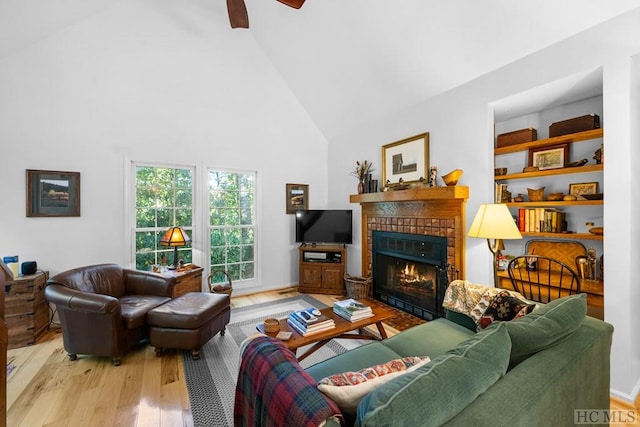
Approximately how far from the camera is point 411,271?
3588 millimetres

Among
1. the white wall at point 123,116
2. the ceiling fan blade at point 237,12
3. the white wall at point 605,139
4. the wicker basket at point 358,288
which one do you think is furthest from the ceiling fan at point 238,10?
the wicker basket at point 358,288

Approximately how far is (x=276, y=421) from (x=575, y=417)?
142 cm

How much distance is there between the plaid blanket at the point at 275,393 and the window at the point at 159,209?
2.78 metres

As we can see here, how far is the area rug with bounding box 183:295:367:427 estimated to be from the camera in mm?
1869

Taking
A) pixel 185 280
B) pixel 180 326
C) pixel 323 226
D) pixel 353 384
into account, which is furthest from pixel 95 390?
pixel 323 226

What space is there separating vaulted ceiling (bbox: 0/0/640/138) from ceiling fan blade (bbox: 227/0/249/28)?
2.95 feet

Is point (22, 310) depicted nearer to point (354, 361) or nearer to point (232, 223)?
point (232, 223)

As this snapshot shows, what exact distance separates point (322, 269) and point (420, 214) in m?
1.76

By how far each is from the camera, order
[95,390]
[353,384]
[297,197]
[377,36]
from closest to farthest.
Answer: [353,384] < [95,390] < [377,36] < [297,197]

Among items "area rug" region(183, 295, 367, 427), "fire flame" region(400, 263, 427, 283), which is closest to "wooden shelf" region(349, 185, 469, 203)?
"fire flame" region(400, 263, 427, 283)

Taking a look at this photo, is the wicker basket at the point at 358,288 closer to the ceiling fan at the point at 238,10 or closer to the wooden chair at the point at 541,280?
the wooden chair at the point at 541,280

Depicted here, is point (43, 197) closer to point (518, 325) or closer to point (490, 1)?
point (518, 325)

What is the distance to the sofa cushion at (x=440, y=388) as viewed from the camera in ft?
2.55

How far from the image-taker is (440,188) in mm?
3008
